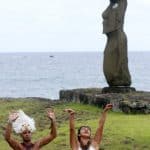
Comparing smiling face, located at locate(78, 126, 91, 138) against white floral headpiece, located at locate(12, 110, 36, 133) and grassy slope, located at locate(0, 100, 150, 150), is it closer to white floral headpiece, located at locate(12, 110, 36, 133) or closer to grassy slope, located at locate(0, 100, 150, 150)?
white floral headpiece, located at locate(12, 110, 36, 133)

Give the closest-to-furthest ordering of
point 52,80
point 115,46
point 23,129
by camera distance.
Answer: point 23,129
point 115,46
point 52,80

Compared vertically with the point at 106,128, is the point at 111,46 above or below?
above

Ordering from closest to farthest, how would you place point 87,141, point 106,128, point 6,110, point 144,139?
1. point 87,141
2. point 144,139
3. point 106,128
4. point 6,110

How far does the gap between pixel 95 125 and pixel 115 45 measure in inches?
184

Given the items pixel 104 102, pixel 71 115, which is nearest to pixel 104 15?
pixel 104 102

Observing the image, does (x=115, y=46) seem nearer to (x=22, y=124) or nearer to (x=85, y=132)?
(x=85, y=132)

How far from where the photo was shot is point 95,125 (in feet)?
53.6

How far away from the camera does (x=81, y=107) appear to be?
20.1m

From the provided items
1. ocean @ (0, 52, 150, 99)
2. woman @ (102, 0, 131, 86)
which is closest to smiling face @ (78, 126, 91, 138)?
woman @ (102, 0, 131, 86)

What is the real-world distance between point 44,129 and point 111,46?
505cm

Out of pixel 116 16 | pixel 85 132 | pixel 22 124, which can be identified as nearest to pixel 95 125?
pixel 116 16

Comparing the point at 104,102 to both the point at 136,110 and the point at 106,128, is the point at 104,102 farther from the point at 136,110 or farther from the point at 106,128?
the point at 106,128

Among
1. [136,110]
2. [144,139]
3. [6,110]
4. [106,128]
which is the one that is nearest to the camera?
[144,139]

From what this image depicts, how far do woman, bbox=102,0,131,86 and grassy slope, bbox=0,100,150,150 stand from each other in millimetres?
1308
